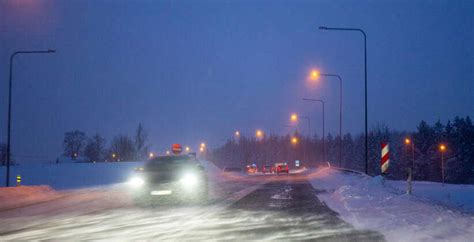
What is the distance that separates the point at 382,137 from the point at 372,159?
511 inches

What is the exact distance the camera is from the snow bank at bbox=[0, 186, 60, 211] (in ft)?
66.2

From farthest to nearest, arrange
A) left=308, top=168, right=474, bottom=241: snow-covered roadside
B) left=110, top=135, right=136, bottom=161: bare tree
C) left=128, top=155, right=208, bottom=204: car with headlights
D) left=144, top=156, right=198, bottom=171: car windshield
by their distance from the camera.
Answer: left=110, top=135, right=136, bottom=161: bare tree → left=144, top=156, right=198, bottom=171: car windshield → left=128, top=155, right=208, bottom=204: car with headlights → left=308, top=168, right=474, bottom=241: snow-covered roadside

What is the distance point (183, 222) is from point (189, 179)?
8023mm

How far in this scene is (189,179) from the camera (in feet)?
71.5

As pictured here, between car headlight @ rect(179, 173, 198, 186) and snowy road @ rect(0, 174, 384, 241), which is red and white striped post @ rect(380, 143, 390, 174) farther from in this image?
car headlight @ rect(179, 173, 198, 186)

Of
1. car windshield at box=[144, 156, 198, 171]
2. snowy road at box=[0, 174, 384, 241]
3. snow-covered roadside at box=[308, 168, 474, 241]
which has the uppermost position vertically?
car windshield at box=[144, 156, 198, 171]

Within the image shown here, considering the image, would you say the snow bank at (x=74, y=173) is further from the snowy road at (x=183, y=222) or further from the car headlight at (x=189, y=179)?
the snowy road at (x=183, y=222)

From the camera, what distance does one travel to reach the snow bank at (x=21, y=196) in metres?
20.2

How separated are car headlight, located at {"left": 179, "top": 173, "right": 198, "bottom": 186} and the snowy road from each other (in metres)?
2.41

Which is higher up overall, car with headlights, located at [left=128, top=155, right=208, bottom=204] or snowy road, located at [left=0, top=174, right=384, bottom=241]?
car with headlights, located at [left=128, top=155, right=208, bottom=204]

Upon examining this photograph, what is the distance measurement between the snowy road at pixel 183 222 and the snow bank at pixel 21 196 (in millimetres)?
1272

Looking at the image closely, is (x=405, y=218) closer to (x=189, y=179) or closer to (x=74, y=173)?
(x=189, y=179)

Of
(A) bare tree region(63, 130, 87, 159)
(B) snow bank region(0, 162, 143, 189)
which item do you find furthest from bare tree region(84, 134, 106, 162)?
(B) snow bank region(0, 162, 143, 189)

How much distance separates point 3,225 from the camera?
13.5 meters
